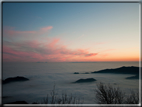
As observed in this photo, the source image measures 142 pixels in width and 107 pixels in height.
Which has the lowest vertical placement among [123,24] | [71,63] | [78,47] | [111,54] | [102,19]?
[71,63]

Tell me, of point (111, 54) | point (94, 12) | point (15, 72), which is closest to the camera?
point (94, 12)

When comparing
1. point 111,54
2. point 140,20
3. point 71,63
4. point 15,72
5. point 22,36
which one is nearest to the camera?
point 140,20

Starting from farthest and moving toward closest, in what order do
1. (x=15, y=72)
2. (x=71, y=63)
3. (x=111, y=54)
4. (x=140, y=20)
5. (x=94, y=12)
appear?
(x=71, y=63) < (x=111, y=54) < (x=15, y=72) < (x=94, y=12) < (x=140, y=20)

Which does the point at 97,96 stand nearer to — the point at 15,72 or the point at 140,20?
the point at 140,20

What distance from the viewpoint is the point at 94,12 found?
3.93m

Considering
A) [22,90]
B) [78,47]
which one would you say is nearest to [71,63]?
[78,47]

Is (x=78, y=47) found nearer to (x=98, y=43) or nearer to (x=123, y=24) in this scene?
(x=98, y=43)

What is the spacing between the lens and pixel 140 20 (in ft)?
9.40

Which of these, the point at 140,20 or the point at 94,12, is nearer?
the point at 140,20

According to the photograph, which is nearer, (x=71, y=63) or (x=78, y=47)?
(x=78, y=47)

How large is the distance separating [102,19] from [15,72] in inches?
174

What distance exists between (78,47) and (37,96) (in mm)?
2750

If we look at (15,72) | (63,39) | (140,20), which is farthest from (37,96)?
(140,20)

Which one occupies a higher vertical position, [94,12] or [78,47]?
[94,12]
